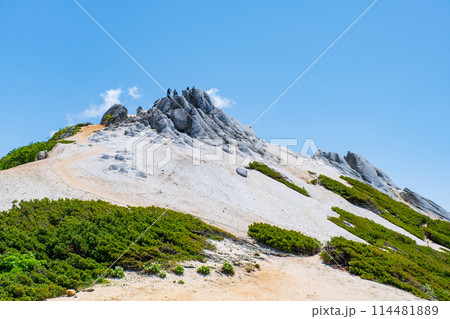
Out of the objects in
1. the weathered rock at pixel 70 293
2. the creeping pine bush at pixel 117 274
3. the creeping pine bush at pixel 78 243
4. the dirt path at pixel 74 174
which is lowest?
the weathered rock at pixel 70 293

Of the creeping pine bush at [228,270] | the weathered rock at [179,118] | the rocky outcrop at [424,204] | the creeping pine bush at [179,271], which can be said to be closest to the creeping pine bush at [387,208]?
the rocky outcrop at [424,204]

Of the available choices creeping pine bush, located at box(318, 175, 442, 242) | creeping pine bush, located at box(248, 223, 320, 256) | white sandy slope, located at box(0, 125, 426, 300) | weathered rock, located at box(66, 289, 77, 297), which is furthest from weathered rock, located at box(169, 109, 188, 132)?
weathered rock, located at box(66, 289, 77, 297)

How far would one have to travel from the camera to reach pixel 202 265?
1353cm

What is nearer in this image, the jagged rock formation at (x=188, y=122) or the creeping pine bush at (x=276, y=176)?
the creeping pine bush at (x=276, y=176)

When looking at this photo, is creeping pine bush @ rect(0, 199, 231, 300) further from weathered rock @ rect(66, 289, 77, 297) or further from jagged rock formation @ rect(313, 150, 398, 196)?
jagged rock formation @ rect(313, 150, 398, 196)

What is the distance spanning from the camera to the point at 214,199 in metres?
27.6

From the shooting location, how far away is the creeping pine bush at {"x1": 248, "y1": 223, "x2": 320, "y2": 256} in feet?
61.8

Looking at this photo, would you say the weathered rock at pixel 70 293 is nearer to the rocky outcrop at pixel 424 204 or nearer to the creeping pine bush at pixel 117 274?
the creeping pine bush at pixel 117 274

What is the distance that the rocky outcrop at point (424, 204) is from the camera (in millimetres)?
63750

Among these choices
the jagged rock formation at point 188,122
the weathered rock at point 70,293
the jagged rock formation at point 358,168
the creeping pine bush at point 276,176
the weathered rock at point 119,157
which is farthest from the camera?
the jagged rock formation at point 358,168

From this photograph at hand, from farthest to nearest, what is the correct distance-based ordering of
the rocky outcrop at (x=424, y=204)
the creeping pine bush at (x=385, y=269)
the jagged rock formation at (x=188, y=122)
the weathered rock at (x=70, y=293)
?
the rocky outcrop at (x=424, y=204), the jagged rock formation at (x=188, y=122), the creeping pine bush at (x=385, y=269), the weathered rock at (x=70, y=293)

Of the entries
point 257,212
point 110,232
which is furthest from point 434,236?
point 110,232

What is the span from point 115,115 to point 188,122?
22179 millimetres

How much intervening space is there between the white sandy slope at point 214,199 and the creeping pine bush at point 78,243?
168 cm
